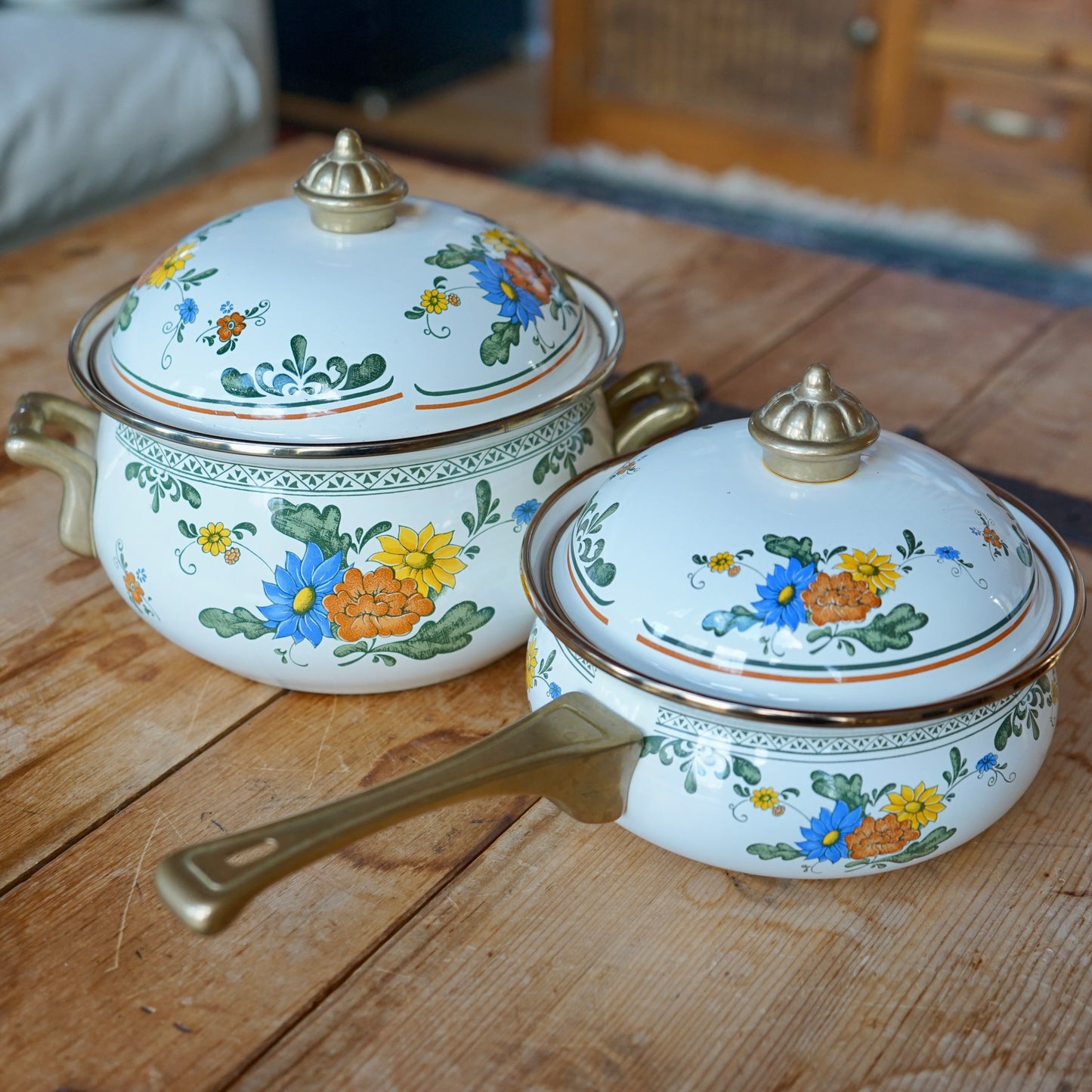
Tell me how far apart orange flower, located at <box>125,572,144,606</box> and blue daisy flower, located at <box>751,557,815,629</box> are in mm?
290

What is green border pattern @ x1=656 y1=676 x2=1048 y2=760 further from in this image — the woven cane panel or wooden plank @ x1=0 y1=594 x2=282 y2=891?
the woven cane panel

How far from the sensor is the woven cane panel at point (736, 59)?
235 cm

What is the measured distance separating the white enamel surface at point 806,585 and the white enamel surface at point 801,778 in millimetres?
15

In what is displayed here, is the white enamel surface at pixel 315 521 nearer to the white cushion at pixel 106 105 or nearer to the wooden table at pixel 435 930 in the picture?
the wooden table at pixel 435 930

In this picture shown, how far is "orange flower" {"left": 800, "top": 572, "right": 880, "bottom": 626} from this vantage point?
435 millimetres

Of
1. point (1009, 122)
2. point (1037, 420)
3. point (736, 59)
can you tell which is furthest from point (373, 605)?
point (736, 59)

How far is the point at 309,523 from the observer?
1.72ft

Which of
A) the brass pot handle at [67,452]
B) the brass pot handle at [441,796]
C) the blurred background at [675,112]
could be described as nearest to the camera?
the brass pot handle at [441,796]

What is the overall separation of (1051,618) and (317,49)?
294cm

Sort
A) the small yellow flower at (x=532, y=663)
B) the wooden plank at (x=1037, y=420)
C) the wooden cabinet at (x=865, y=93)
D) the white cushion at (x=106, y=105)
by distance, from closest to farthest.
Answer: the small yellow flower at (x=532, y=663), the wooden plank at (x=1037, y=420), the white cushion at (x=106, y=105), the wooden cabinet at (x=865, y=93)

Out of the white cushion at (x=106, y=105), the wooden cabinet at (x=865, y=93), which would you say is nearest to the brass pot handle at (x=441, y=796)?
the white cushion at (x=106, y=105)

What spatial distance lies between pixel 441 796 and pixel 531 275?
0.90ft

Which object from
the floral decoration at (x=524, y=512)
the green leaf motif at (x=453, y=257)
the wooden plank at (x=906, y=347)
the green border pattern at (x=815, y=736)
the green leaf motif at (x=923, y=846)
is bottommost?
the wooden plank at (x=906, y=347)

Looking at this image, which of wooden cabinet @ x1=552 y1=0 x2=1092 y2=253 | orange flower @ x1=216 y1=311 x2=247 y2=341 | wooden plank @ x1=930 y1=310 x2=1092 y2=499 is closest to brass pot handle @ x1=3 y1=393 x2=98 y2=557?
orange flower @ x1=216 y1=311 x2=247 y2=341
